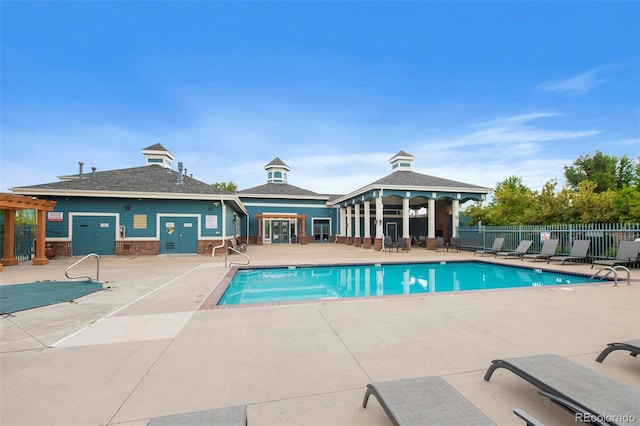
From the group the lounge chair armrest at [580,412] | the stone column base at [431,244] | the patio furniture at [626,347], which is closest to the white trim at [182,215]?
the stone column base at [431,244]

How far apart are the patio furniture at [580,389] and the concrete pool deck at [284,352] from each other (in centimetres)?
26

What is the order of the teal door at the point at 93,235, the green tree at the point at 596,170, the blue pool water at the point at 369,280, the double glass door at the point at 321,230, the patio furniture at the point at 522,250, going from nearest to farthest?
the blue pool water at the point at 369,280, the patio furniture at the point at 522,250, the teal door at the point at 93,235, the double glass door at the point at 321,230, the green tree at the point at 596,170

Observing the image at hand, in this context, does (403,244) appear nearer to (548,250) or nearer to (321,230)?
(548,250)

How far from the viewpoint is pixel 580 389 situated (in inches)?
80.0

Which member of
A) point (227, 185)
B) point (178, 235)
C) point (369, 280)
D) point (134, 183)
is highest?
point (227, 185)

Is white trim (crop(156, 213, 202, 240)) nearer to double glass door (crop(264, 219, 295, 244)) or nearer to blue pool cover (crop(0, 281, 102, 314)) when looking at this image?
blue pool cover (crop(0, 281, 102, 314))

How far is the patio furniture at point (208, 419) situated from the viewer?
170 cm

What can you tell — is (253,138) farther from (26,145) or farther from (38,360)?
(38,360)

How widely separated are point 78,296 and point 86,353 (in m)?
3.71

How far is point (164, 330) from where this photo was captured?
417cm

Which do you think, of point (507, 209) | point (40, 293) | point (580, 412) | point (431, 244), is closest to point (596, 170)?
point (507, 209)

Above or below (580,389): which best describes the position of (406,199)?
above

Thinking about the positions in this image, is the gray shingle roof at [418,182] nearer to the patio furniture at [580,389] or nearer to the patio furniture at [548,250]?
the patio furniture at [548,250]

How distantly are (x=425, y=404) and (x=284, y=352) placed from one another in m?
1.92
